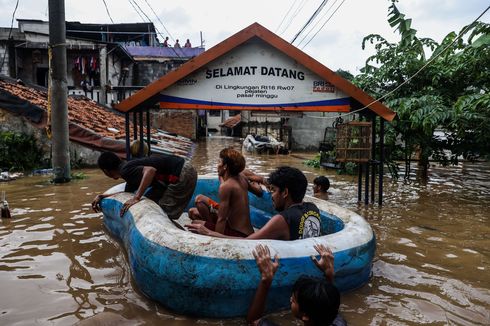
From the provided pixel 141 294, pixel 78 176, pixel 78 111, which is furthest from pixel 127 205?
pixel 78 111

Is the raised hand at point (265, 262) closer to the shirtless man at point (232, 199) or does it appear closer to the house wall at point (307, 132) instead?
the shirtless man at point (232, 199)

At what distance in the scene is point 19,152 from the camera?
41.3 ft

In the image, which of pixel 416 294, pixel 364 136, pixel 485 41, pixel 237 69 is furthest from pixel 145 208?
pixel 485 41

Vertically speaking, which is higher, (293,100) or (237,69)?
(237,69)

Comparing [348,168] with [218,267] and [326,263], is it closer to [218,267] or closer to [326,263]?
[326,263]

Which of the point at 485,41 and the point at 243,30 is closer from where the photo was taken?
the point at 243,30

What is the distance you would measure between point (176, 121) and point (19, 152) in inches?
593

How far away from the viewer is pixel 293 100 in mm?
7828

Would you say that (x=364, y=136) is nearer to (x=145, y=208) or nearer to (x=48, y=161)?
(x=145, y=208)

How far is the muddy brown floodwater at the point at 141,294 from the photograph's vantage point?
379cm

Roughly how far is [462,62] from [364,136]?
4.00 meters

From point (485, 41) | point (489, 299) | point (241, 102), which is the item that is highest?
point (485, 41)

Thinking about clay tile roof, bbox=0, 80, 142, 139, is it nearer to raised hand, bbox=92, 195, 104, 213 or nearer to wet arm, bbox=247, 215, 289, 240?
raised hand, bbox=92, 195, 104, 213

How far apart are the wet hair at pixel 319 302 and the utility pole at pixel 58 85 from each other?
9.51 metres
